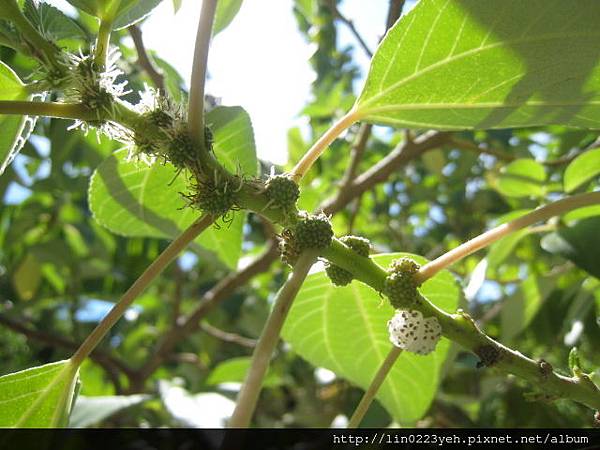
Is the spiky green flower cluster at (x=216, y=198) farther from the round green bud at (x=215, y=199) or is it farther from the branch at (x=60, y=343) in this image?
the branch at (x=60, y=343)

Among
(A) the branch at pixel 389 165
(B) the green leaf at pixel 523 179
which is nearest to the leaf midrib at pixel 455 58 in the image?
(B) the green leaf at pixel 523 179

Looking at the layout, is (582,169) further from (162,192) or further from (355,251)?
(162,192)

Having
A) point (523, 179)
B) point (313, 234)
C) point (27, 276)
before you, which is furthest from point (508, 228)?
point (27, 276)

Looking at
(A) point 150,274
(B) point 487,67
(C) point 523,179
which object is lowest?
(A) point 150,274

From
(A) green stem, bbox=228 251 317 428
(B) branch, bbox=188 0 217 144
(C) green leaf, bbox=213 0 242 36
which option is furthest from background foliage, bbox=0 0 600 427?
(A) green stem, bbox=228 251 317 428

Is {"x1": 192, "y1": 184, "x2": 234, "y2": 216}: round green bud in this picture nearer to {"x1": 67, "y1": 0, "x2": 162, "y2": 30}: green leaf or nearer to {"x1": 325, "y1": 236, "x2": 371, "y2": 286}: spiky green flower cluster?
{"x1": 325, "y1": 236, "x2": 371, "y2": 286}: spiky green flower cluster

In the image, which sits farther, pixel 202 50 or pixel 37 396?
pixel 37 396

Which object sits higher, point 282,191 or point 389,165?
point 389,165

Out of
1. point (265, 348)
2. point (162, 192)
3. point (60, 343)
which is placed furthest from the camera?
point (60, 343)

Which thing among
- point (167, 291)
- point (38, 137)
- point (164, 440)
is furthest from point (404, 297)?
point (167, 291)

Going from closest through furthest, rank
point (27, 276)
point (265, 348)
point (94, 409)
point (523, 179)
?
1. point (265, 348)
2. point (94, 409)
3. point (523, 179)
4. point (27, 276)
